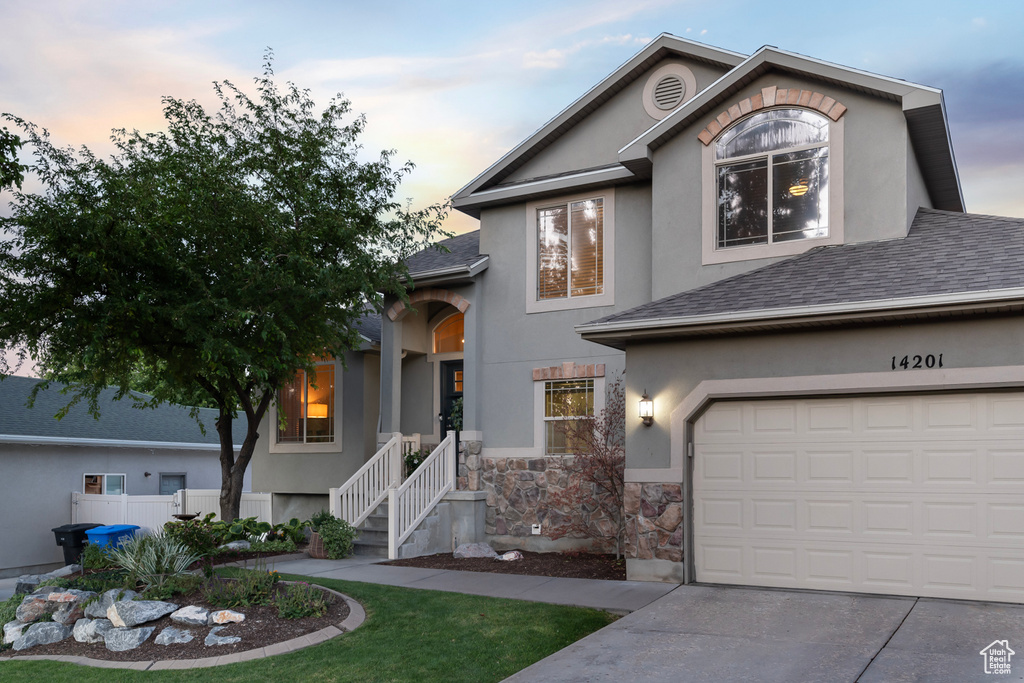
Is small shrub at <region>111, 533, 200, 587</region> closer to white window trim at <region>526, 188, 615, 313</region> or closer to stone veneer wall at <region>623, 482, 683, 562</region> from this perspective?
stone veneer wall at <region>623, 482, 683, 562</region>

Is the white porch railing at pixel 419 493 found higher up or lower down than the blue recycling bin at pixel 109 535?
higher up

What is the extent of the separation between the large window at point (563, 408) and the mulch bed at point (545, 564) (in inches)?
68.3

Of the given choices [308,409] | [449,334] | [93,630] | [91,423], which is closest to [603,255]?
[449,334]

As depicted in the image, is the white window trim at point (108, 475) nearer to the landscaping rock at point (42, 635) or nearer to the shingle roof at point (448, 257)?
the shingle roof at point (448, 257)

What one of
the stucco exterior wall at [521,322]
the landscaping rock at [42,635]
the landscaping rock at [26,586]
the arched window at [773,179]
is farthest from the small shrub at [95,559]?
the arched window at [773,179]

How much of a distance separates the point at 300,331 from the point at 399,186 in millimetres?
3574

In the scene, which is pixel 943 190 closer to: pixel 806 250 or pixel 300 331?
pixel 806 250

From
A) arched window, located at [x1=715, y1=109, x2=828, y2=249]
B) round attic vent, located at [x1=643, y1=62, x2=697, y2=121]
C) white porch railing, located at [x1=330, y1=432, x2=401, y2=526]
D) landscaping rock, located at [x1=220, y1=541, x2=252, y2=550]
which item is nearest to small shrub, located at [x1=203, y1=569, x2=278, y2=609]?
white porch railing, located at [x1=330, y1=432, x2=401, y2=526]

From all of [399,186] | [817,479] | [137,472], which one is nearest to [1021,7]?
[817,479]

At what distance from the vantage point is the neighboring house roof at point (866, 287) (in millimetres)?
7969

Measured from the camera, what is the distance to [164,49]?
43.7 ft

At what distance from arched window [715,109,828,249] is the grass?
18.9ft

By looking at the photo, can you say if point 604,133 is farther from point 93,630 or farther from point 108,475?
point 108,475

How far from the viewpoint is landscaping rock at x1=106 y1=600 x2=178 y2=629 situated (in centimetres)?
748
